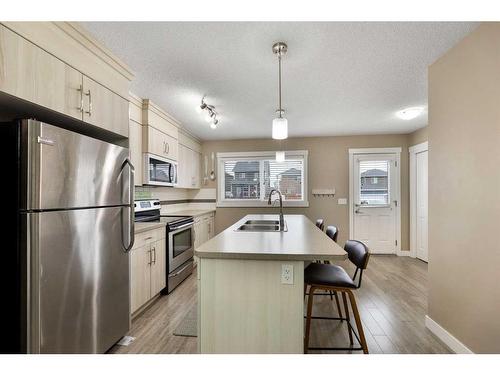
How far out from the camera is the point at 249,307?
4.76 feet

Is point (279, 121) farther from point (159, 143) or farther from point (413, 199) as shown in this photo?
point (413, 199)

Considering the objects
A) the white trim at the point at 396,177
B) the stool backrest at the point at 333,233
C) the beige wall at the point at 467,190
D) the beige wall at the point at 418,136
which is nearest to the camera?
the beige wall at the point at 467,190

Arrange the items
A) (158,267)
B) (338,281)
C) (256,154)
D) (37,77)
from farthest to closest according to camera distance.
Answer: (256,154) → (158,267) → (338,281) → (37,77)

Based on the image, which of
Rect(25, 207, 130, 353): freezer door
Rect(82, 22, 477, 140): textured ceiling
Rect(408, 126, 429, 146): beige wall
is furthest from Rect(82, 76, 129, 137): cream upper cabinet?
Rect(408, 126, 429, 146): beige wall

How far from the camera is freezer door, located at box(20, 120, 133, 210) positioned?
1.29m

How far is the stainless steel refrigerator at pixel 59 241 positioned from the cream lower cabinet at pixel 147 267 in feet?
1.50

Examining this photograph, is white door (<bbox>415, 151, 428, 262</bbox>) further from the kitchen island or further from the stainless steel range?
the stainless steel range

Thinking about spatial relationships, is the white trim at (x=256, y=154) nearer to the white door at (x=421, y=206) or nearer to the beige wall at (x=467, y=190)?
the white door at (x=421, y=206)

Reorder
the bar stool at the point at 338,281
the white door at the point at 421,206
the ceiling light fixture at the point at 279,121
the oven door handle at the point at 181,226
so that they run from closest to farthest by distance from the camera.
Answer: the bar stool at the point at 338,281 < the ceiling light fixture at the point at 279,121 < the oven door handle at the point at 181,226 < the white door at the point at 421,206

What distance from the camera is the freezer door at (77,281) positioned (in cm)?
132

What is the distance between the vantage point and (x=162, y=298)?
2.94 m

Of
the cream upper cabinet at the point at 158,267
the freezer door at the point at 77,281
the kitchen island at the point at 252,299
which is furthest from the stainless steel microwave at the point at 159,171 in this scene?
the kitchen island at the point at 252,299

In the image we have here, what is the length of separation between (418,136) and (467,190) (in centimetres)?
330

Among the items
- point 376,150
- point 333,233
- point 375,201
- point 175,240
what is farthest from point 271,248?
point 376,150
